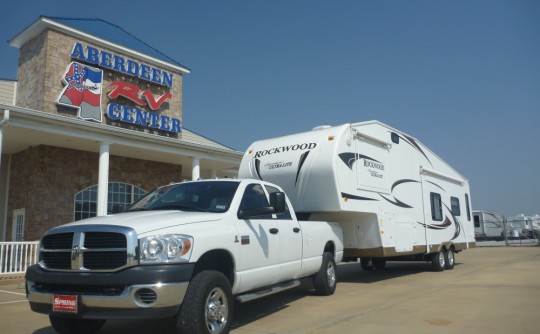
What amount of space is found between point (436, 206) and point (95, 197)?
1232 centimetres

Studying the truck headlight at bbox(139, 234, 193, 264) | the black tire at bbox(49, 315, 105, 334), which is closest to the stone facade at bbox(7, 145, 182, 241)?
the black tire at bbox(49, 315, 105, 334)

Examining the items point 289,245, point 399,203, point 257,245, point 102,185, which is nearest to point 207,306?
point 257,245

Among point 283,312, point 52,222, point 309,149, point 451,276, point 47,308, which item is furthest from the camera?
point 52,222

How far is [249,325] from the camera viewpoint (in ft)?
20.6

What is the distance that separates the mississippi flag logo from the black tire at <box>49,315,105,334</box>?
12.7m

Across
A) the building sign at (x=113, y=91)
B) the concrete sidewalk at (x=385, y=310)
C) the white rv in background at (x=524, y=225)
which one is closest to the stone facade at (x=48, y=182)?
the building sign at (x=113, y=91)

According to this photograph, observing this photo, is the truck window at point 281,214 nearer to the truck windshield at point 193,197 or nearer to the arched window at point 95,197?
the truck windshield at point 193,197

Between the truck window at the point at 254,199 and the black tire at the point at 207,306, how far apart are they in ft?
4.27

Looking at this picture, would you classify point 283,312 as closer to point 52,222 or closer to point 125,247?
point 125,247

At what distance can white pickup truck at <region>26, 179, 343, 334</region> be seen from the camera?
4594 mm

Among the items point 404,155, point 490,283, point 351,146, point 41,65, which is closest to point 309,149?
point 351,146

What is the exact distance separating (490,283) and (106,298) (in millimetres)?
8524

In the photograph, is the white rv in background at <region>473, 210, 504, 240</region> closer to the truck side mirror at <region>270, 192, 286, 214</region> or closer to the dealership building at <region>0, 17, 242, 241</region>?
the dealership building at <region>0, 17, 242, 241</region>

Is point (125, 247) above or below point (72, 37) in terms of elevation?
below
